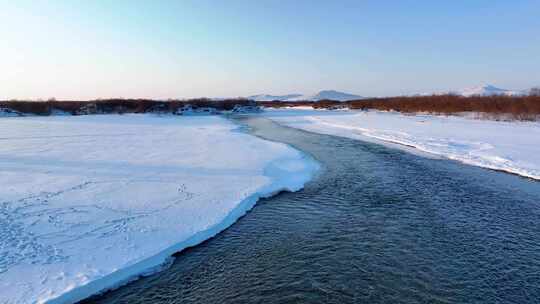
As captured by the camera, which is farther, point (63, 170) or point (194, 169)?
point (194, 169)

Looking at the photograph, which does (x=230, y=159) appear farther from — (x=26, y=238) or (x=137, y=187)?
(x=26, y=238)

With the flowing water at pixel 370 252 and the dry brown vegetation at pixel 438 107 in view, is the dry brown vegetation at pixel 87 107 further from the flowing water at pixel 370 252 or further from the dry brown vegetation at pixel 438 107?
the flowing water at pixel 370 252

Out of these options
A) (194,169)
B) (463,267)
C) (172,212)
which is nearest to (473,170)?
(463,267)

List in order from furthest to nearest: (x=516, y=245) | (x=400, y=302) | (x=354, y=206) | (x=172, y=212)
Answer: (x=354, y=206) < (x=172, y=212) < (x=516, y=245) < (x=400, y=302)

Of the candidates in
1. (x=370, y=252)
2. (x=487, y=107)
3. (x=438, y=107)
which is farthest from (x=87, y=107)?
(x=370, y=252)

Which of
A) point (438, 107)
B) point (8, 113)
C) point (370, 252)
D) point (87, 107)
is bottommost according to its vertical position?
point (370, 252)

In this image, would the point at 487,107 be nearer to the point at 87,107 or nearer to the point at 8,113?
the point at 87,107
